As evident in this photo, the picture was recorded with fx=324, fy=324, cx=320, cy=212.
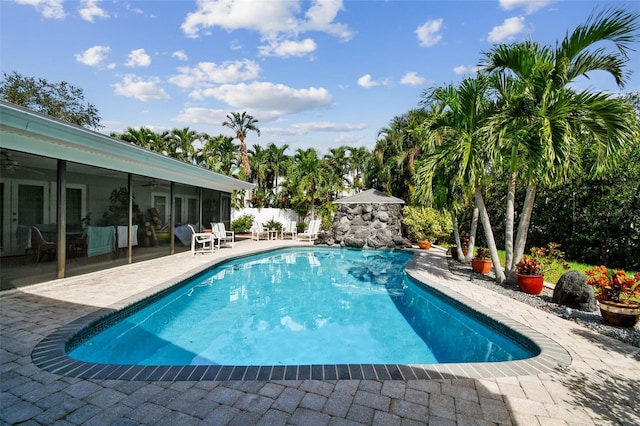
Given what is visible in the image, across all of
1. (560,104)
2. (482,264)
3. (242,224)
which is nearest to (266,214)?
(242,224)

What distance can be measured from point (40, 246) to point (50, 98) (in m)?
29.3

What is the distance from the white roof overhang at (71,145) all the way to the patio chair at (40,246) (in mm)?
1786

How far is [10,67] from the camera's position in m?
25.3

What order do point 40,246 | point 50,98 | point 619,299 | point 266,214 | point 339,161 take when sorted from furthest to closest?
point 50,98
point 339,161
point 266,214
point 40,246
point 619,299

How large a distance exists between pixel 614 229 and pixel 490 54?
6.64 metres

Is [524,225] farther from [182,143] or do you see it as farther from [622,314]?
[182,143]

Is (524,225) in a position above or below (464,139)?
below

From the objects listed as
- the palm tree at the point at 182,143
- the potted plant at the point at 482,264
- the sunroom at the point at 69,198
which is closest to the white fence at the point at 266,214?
the palm tree at the point at 182,143

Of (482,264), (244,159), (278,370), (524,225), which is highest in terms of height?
(244,159)

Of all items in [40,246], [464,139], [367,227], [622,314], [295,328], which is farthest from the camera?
[367,227]

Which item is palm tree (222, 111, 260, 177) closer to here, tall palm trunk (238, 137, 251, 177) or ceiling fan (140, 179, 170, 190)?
tall palm trunk (238, 137, 251, 177)

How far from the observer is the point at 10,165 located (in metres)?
6.21

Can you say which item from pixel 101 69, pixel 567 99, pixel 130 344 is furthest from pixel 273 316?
pixel 101 69

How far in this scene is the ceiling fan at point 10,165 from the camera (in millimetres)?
5770
